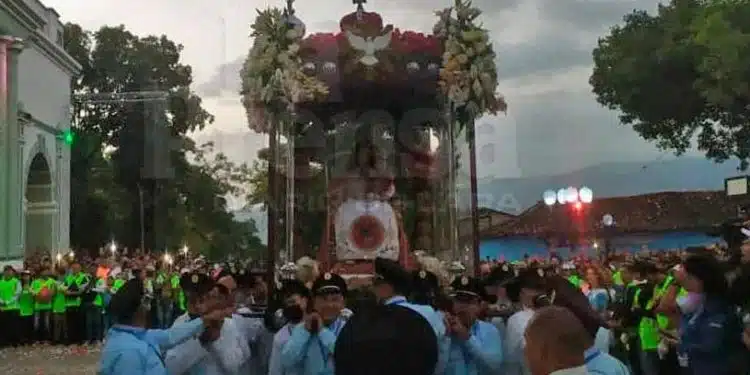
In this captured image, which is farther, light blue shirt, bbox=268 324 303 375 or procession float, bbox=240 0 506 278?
procession float, bbox=240 0 506 278

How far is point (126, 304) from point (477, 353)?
2.24 metres

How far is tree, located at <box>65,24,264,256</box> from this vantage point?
44406 mm

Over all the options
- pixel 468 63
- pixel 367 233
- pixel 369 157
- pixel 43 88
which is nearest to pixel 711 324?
pixel 468 63

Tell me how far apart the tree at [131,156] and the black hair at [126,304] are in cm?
3688

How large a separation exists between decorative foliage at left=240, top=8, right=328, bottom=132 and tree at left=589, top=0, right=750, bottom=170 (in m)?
15.9

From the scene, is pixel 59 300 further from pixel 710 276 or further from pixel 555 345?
pixel 555 345

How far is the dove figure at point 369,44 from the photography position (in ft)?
45.1

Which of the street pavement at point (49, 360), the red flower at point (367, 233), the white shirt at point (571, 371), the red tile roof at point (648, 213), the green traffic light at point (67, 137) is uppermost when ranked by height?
the green traffic light at point (67, 137)

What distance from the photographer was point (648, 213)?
49125 millimetres

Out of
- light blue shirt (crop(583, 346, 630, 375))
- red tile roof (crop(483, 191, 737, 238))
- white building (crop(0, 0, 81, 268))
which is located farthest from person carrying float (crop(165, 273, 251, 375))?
red tile roof (crop(483, 191, 737, 238))

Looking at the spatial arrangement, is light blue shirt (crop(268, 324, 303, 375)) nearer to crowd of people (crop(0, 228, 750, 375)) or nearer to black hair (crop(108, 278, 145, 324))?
crowd of people (crop(0, 228, 750, 375))

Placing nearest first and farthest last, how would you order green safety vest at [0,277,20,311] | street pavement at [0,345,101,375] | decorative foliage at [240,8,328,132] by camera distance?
decorative foliage at [240,8,328,132] < street pavement at [0,345,101,375] < green safety vest at [0,277,20,311]

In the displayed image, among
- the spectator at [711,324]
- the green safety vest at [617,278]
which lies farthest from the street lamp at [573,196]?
the spectator at [711,324]

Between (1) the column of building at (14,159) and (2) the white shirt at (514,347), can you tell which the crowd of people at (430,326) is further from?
(1) the column of building at (14,159)
